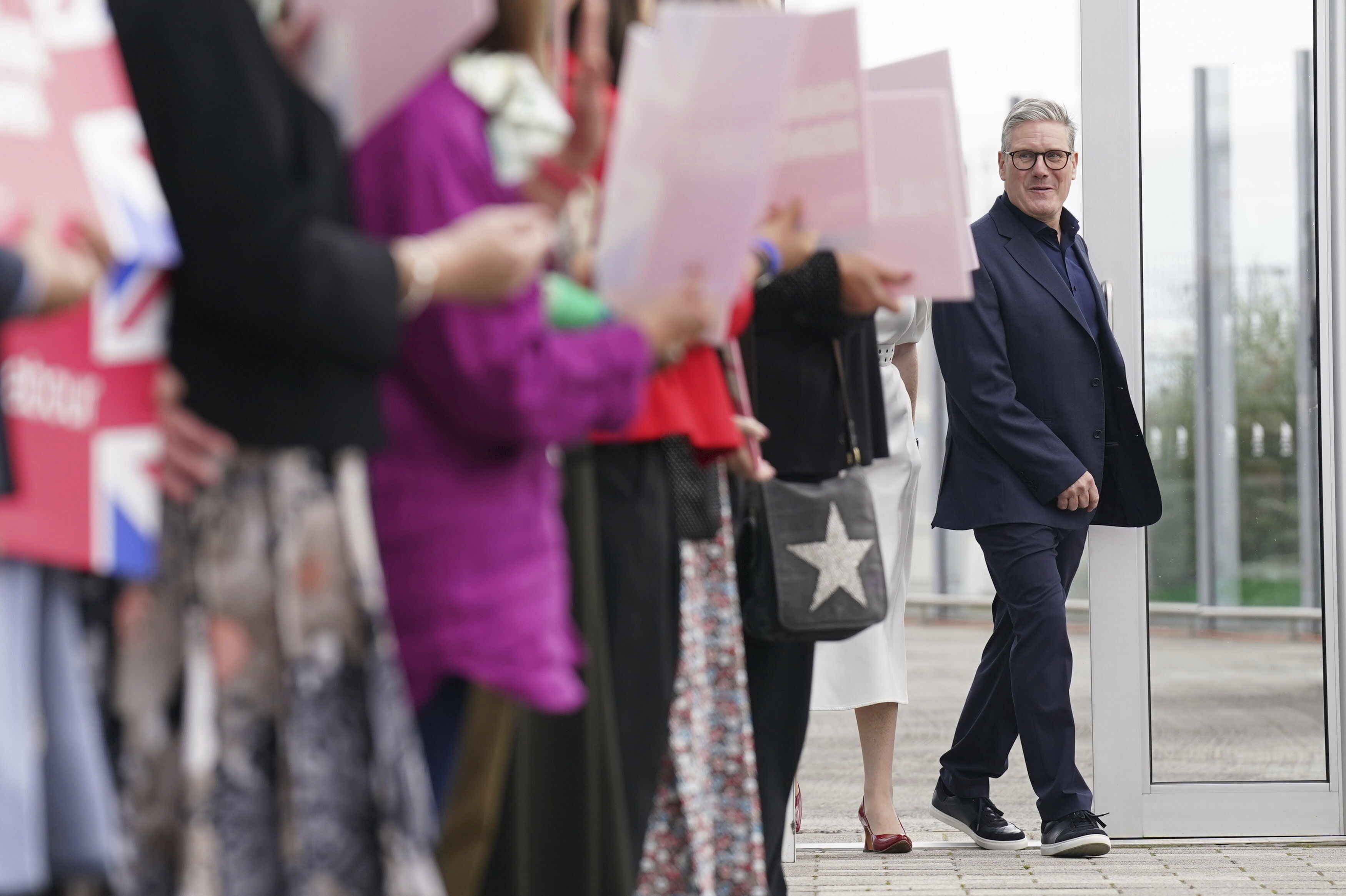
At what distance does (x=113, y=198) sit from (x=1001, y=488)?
3.41 metres

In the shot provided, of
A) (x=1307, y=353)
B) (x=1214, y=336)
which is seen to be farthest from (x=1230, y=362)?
(x=1307, y=353)

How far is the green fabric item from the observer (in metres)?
1.99

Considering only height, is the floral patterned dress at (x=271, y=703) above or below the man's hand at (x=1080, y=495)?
above

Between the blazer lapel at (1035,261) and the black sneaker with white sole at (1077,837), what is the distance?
1.24 meters

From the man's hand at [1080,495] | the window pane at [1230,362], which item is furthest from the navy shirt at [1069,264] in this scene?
the man's hand at [1080,495]

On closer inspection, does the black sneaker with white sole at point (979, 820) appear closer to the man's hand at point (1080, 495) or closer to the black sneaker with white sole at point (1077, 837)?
the black sneaker with white sole at point (1077, 837)

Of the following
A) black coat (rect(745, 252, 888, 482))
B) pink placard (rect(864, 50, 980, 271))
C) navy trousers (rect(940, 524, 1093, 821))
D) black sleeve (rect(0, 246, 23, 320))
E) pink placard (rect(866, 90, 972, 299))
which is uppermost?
pink placard (rect(864, 50, 980, 271))

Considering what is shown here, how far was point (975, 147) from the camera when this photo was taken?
650 cm

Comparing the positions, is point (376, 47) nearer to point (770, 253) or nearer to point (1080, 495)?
point (770, 253)

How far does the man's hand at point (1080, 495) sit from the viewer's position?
457cm

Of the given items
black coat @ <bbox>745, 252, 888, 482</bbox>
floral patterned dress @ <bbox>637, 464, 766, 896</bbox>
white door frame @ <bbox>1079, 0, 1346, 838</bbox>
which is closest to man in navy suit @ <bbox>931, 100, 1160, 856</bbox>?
white door frame @ <bbox>1079, 0, 1346, 838</bbox>

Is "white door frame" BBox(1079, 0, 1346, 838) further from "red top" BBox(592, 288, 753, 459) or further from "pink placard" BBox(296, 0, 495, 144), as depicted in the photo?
"pink placard" BBox(296, 0, 495, 144)

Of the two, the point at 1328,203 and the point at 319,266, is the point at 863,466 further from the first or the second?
the point at 1328,203

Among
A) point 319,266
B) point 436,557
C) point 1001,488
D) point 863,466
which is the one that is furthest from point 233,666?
point 1001,488
